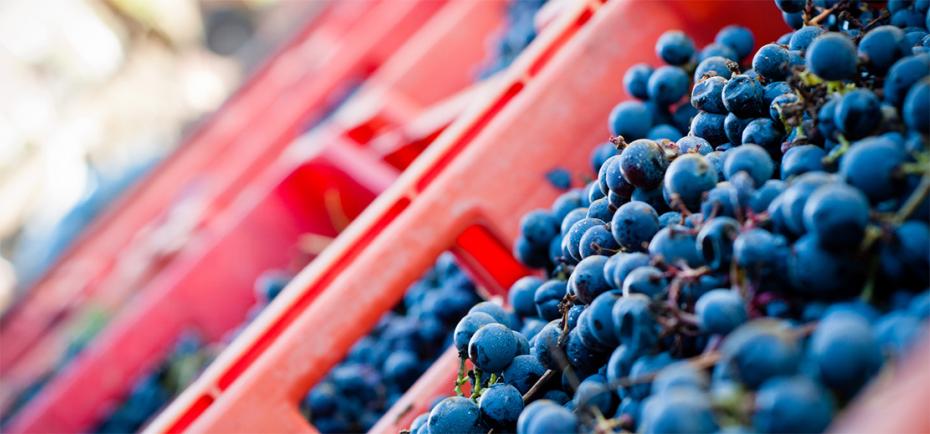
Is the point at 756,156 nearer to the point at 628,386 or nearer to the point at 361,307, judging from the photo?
the point at 628,386

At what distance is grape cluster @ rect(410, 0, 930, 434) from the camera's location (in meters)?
0.54

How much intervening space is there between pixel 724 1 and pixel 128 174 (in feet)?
8.54

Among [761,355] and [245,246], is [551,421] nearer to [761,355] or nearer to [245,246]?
[761,355]

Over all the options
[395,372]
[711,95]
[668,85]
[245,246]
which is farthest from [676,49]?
[245,246]

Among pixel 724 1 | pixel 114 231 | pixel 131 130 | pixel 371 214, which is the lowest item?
pixel 724 1

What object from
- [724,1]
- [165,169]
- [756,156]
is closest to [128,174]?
[165,169]

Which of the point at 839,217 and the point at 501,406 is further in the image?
the point at 501,406

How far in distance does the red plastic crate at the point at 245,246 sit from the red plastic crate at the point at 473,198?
66 centimetres

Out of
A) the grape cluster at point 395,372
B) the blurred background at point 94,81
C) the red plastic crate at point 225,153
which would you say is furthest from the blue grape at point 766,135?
the blurred background at point 94,81

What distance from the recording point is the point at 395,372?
4.33 feet

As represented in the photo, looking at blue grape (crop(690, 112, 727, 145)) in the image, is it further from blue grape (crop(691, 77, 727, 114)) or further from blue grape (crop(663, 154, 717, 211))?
blue grape (crop(663, 154, 717, 211))

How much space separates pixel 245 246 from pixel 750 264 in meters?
1.58

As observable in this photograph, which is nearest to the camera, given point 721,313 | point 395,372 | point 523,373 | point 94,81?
point 721,313

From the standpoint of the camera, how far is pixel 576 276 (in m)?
0.79
